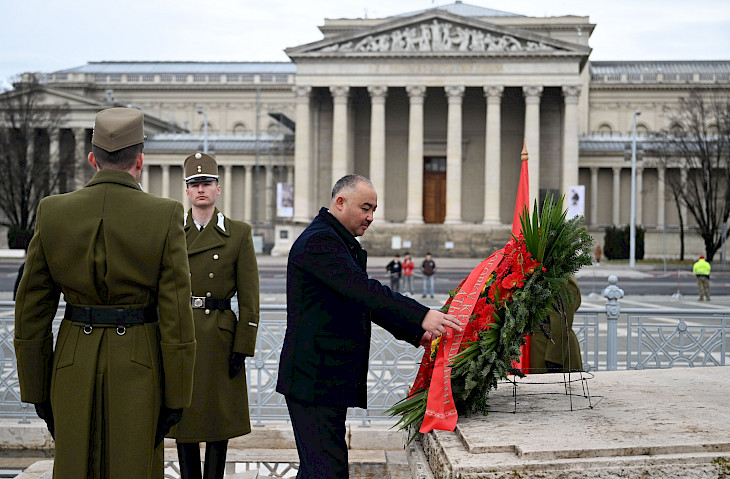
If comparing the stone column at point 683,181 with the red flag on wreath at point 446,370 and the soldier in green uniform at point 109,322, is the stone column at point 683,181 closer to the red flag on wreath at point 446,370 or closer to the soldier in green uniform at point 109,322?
the red flag on wreath at point 446,370

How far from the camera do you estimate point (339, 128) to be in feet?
198

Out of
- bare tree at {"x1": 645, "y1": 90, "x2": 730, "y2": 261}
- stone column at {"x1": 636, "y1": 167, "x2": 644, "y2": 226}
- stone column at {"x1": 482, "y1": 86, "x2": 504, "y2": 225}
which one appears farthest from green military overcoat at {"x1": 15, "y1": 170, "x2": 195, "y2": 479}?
stone column at {"x1": 636, "y1": 167, "x2": 644, "y2": 226}

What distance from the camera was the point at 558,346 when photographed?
748 centimetres

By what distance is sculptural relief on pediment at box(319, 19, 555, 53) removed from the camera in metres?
59.3

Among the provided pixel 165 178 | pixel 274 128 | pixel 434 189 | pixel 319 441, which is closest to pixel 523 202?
pixel 319 441

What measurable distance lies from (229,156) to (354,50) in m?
15.3

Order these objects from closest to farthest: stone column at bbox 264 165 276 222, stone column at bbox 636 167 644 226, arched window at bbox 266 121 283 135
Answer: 1. stone column at bbox 636 167 644 226
2. stone column at bbox 264 165 276 222
3. arched window at bbox 266 121 283 135

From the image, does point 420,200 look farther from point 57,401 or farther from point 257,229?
point 57,401

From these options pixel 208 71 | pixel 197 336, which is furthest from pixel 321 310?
pixel 208 71

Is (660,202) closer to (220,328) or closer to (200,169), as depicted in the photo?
(200,169)

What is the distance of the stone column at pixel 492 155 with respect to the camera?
5959 cm

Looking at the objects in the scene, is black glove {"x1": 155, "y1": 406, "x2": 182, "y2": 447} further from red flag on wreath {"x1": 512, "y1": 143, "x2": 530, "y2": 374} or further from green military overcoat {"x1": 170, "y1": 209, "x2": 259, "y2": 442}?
red flag on wreath {"x1": 512, "y1": 143, "x2": 530, "y2": 374}

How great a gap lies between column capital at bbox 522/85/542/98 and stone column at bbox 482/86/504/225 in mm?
1666

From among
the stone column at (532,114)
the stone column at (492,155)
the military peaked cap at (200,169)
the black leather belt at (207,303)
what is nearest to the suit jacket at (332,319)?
the black leather belt at (207,303)
